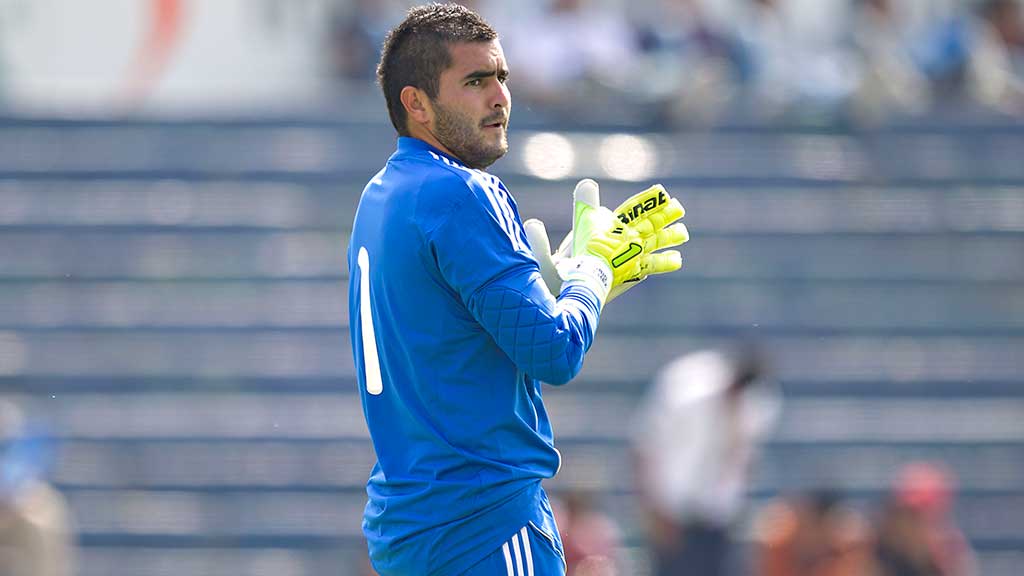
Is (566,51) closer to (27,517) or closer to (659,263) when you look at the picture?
(27,517)

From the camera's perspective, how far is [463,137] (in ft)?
11.4

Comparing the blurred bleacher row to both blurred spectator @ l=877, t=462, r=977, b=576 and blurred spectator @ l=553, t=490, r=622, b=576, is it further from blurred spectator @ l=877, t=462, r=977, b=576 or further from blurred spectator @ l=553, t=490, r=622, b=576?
blurred spectator @ l=877, t=462, r=977, b=576

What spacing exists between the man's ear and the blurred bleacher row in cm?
699

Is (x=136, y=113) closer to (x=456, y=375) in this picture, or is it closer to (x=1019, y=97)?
(x=1019, y=97)

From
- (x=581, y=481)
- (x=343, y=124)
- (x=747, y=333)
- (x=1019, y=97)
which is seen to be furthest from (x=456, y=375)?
(x=1019, y=97)

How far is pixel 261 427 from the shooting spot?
10984mm

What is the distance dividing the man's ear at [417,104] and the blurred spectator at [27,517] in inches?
A: 255

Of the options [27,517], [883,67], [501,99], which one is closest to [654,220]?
[501,99]

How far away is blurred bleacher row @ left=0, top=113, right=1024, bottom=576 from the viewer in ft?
35.4

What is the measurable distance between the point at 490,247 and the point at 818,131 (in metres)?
9.36

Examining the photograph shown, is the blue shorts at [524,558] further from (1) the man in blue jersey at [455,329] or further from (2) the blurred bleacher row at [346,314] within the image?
(2) the blurred bleacher row at [346,314]

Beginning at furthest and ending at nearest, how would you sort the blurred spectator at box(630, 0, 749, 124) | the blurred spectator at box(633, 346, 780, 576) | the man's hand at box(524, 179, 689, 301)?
the blurred spectator at box(630, 0, 749, 124) → the blurred spectator at box(633, 346, 780, 576) → the man's hand at box(524, 179, 689, 301)

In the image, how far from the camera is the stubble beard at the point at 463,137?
346 cm

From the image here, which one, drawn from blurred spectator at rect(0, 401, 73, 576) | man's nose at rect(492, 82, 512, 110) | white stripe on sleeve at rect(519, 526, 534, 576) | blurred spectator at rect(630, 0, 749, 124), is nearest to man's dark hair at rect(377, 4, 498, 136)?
man's nose at rect(492, 82, 512, 110)
